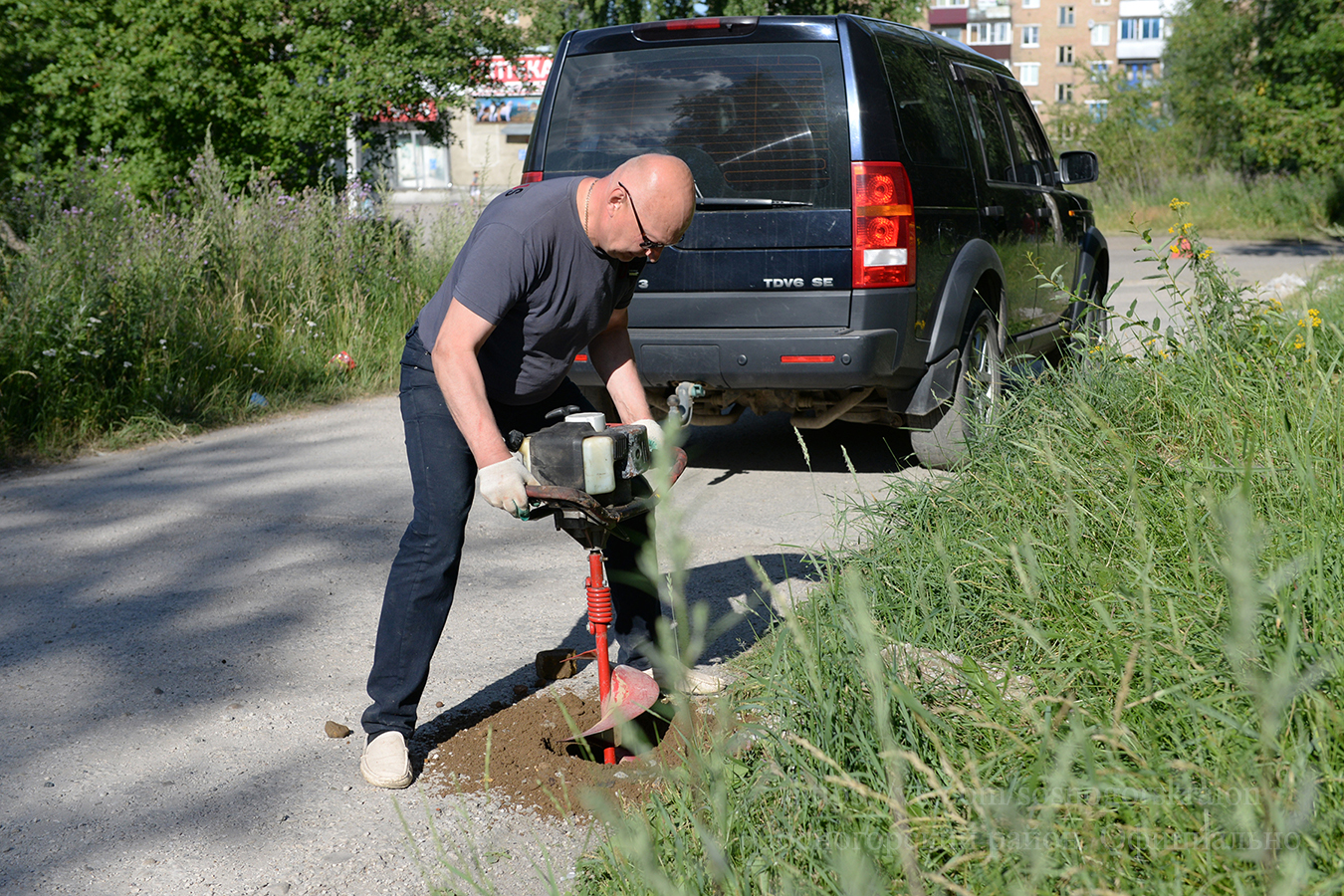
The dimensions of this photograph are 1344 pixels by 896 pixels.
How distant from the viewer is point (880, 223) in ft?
17.7

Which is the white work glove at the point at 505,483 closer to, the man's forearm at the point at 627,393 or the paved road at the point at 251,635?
the paved road at the point at 251,635

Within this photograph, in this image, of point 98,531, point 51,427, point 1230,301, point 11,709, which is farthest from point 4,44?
point 1230,301

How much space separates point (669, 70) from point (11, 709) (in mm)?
4012

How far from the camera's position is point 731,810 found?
7.60 feet

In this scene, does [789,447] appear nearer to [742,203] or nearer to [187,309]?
[742,203]

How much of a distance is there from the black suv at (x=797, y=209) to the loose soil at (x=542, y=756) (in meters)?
2.10

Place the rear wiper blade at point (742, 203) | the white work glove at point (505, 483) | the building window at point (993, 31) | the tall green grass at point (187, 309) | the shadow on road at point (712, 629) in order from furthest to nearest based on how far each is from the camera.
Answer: the building window at point (993, 31)
the tall green grass at point (187, 309)
the rear wiper blade at point (742, 203)
the shadow on road at point (712, 629)
the white work glove at point (505, 483)

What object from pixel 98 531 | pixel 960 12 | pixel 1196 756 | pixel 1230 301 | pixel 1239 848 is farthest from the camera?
pixel 960 12

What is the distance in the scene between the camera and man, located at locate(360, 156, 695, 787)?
114 inches

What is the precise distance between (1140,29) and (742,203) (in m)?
85.3

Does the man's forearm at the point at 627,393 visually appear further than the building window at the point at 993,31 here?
No

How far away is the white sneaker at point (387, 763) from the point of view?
3.06m

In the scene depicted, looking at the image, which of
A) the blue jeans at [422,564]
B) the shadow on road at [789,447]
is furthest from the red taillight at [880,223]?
the blue jeans at [422,564]

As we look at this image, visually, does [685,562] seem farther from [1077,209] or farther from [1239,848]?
[1077,209]
